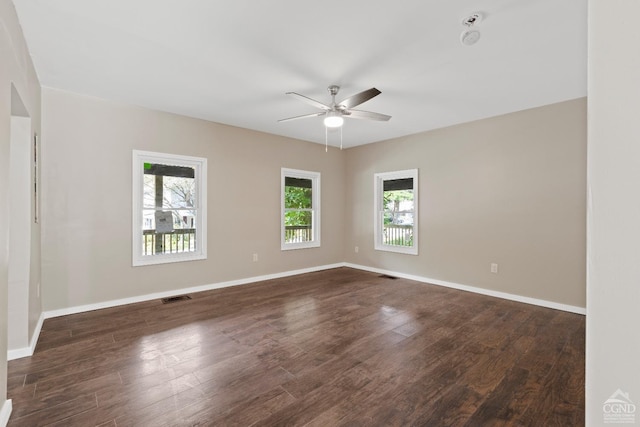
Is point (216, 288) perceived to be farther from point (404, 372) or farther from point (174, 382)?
point (404, 372)

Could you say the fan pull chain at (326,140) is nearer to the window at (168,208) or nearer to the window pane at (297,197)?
the window pane at (297,197)

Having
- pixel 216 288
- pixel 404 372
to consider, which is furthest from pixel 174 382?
pixel 216 288

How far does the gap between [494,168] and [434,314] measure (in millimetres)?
2395

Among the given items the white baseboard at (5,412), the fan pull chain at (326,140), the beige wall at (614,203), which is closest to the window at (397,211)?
the fan pull chain at (326,140)

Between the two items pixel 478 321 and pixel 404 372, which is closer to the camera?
pixel 404 372

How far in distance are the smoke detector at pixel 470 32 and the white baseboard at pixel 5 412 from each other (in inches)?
156

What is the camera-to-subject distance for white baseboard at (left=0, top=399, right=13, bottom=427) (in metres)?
1.67

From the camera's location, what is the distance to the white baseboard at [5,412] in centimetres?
167

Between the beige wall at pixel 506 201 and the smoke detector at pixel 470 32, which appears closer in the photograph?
the smoke detector at pixel 470 32

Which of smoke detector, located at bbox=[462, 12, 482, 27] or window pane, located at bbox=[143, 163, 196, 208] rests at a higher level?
smoke detector, located at bbox=[462, 12, 482, 27]

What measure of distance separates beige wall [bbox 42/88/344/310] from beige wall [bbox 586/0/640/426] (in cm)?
458

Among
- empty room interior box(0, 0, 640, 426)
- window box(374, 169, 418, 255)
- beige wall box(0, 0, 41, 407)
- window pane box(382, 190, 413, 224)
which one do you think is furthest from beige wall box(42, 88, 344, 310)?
window pane box(382, 190, 413, 224)

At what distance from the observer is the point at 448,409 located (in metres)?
1.86

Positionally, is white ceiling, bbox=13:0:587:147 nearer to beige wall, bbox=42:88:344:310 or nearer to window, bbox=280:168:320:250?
beige wall, bbox=42:88:344:310
